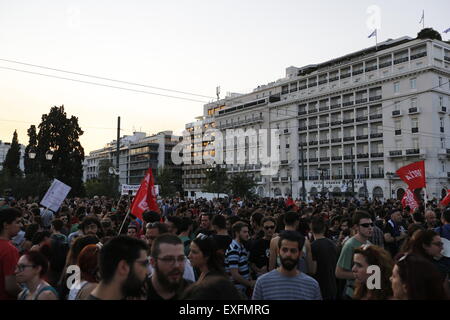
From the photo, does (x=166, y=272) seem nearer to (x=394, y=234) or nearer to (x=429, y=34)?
(x=394, y=234)

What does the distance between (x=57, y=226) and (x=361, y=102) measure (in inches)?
2192

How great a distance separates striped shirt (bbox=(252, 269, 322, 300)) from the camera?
12.0 ft

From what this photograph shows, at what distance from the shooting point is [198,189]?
87.1 metres

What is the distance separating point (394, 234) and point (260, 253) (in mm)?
4319

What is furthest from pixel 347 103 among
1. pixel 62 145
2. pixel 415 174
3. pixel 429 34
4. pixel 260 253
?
pixel 260 253

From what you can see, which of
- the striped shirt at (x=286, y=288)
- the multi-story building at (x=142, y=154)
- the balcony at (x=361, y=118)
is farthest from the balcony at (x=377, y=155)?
the striped shirt at (x=286, y=288)

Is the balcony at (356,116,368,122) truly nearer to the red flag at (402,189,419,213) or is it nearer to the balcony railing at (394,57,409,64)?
the balcony railing at (394,57,409,64)

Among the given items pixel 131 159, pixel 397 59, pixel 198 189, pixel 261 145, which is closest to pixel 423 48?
pixel 397 59

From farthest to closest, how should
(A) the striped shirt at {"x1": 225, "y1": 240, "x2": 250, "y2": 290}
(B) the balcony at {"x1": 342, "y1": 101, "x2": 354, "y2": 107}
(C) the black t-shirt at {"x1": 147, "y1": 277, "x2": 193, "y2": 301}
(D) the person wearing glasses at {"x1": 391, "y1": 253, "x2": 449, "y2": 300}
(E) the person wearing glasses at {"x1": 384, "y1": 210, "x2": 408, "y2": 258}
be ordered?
(B) the balcony at {"x1": 342, "y1": 101, "x2": 354, "y2": 107}, (E) the person wearing glasses at {"x1": 384, "y1": 210, "x2": 408, "y2": 258}, (A) the striped shirt at {"x1": 225, "y1": 240, "x2": 250, "y2": 290}, (C) the black t-shirt at {"x1": 147, "y1": 277, "x2": 193, "y2": 301}, (D) the person wearing glasses at {"x1": 391, "y1": 253, "x2": 449, "y2": 300}

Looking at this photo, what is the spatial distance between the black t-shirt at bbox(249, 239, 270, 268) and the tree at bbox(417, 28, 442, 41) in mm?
58818

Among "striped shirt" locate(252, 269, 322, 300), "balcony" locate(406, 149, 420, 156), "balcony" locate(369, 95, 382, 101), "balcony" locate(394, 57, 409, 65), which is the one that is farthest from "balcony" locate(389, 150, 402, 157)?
"striped shirt" locate(252, 269, 322, 300)

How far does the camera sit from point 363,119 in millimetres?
56344

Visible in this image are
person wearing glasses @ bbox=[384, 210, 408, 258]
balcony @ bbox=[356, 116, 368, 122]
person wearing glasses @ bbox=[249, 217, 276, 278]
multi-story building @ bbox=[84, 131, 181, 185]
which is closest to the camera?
person wearing glasses @ bbox=[249, 217, 276, 278]
